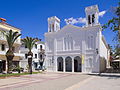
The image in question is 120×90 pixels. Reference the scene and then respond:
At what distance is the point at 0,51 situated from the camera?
2919 cm

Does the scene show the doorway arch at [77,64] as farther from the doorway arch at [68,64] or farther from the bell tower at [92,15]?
the bell tower at [92,15]

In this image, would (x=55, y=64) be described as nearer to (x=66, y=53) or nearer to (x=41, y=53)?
(x=66, y=53)

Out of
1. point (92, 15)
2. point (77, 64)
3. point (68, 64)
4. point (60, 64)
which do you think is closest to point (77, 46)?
point (77, 64)

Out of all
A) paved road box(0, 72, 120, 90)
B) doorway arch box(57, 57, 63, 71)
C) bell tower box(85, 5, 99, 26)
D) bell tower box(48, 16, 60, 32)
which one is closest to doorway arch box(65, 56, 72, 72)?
doorway arch box(57, 57, 63, 71)

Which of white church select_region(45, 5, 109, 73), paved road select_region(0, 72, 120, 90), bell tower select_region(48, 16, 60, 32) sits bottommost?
paved road select_region(0, 72, 120, 90)

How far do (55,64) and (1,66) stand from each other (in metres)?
12.6

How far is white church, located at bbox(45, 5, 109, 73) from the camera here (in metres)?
30.3

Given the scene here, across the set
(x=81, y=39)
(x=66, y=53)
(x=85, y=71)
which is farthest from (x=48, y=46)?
(x=85, y=71)

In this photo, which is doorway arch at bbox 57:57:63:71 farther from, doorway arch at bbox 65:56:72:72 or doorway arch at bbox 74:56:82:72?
doorway arch at bbox 74:56:82:72

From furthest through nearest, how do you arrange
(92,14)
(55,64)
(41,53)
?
(41,53) < (55,64) < (92,14)

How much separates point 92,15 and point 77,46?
8011 mm

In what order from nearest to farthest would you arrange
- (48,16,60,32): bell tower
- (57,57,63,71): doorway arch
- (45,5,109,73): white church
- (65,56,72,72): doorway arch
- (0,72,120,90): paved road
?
1. (0,72,120,90): paved road
2. (45,5,109,73): white church
3. (65,56,72,72): doorway arch
4. (57,57,63,71): doorway arch
5. (48,16,60,32): bell tower

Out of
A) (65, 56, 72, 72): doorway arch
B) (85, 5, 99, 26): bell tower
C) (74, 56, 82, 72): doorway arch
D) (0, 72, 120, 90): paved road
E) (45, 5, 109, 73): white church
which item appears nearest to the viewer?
(0, 72, 120, 90): paved road

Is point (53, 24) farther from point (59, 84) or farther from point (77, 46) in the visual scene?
point (59, 84)
